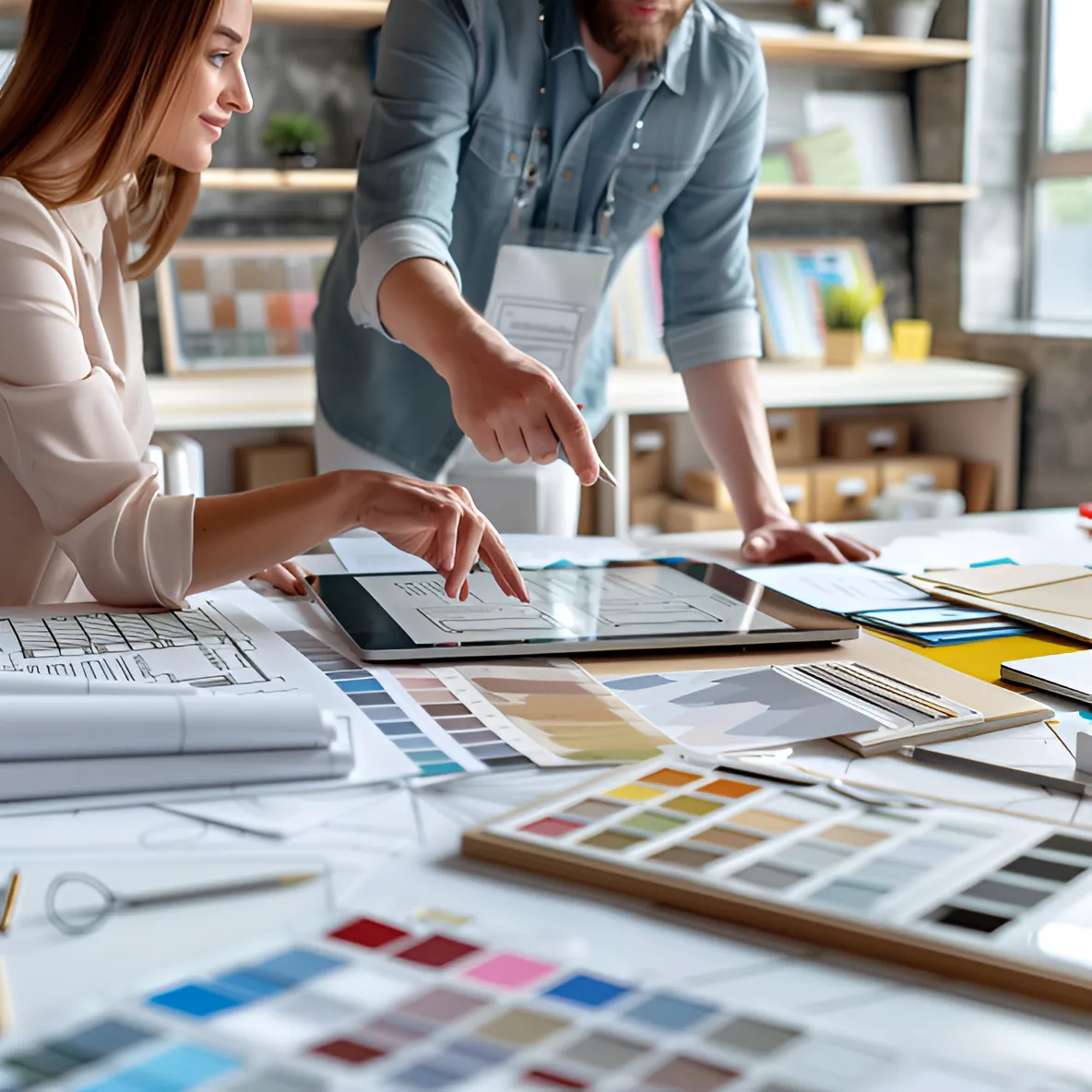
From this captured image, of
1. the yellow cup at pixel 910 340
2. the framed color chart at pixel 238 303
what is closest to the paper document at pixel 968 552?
the framed color chart at pixel 238 303

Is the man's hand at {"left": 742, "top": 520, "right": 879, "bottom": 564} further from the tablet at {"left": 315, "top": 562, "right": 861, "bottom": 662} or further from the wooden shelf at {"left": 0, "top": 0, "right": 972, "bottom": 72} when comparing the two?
the wooden shelf at {"left": 0, "top": 0, "right": 972, "bottom": 72}

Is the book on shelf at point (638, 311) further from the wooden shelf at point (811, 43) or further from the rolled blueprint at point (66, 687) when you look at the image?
the rolled blueprint at point (66, 687)

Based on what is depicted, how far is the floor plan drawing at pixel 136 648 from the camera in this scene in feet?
2.82

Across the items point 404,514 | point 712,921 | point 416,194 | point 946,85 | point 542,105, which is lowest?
point 712,921

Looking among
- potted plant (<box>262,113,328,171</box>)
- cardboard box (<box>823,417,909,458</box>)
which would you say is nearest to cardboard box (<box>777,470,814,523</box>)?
cardboard box (<box>823,417,909,458</box>)

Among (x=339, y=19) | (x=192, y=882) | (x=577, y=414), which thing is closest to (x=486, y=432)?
(x=577, y=414)

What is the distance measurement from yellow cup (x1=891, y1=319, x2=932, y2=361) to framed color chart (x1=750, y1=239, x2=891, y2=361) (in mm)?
88

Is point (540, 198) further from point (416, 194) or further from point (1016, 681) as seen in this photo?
point (1016, 681)

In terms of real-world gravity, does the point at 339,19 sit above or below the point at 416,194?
above

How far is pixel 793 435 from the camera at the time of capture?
3.36 meters

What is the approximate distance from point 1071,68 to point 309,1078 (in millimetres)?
3629

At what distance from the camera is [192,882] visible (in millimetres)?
579

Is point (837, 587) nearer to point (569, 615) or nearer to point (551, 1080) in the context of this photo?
point (569, 615)

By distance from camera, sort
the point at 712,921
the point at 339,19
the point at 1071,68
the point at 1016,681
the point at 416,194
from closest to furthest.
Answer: the point at 712,921, the point at 1016,681, the point at 416,194, the point at 339,19, the point at 1071,68
